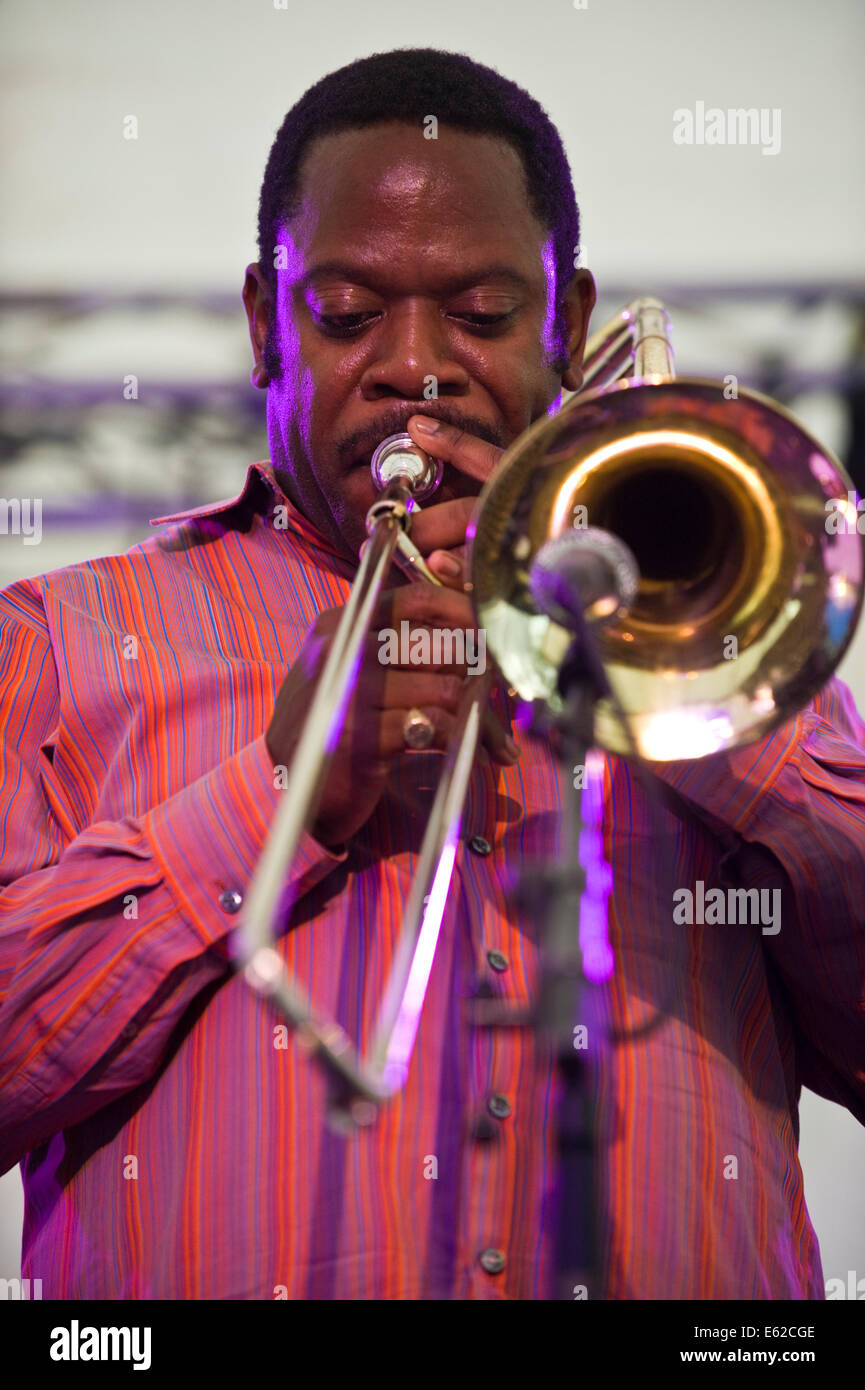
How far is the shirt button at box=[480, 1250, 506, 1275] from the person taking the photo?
1.77 meters

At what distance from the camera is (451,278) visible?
7.88ft

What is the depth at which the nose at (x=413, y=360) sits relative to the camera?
2326 millimetres

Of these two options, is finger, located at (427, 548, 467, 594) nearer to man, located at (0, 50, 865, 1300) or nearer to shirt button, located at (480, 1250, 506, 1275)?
man, located at (0, 50, 865, 1300)

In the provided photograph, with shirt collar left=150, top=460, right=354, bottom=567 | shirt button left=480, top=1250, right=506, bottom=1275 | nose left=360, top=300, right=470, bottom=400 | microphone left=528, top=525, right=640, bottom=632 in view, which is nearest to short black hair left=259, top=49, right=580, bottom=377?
shirt collar left=150, top=460, right=354, bottom=567

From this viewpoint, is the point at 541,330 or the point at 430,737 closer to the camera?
the point at 430,737

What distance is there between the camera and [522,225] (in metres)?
2.54

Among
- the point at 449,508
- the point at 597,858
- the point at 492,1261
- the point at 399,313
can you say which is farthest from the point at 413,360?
the point at 492,1261

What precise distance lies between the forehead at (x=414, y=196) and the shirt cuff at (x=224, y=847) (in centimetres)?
102

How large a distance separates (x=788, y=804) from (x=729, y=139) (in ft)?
10.8

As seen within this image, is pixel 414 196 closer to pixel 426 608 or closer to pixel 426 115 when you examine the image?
pixel 426 115

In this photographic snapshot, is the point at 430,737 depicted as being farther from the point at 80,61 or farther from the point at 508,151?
the point at 80,61

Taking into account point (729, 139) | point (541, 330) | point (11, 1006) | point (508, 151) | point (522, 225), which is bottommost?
point (11, 1006)
